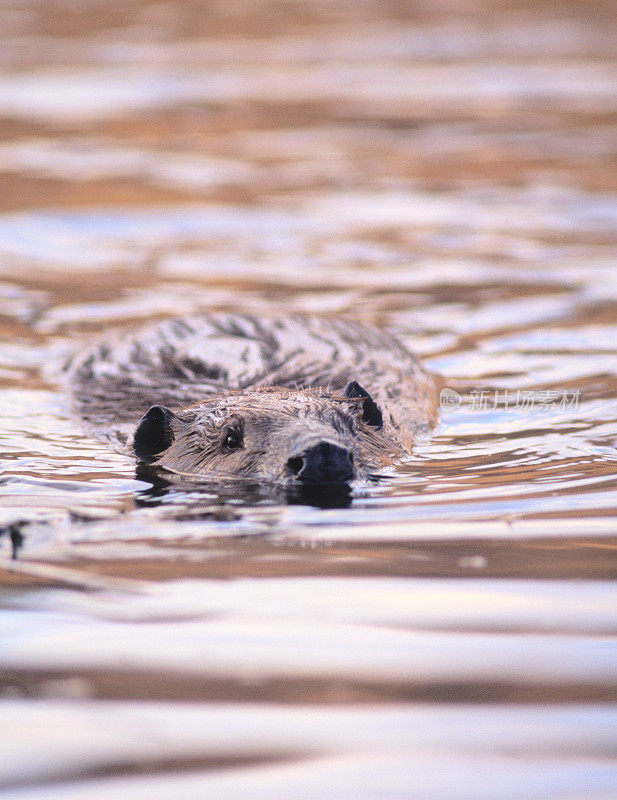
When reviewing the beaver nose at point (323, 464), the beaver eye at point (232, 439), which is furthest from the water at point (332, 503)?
the beaver eye at point (232, 439)

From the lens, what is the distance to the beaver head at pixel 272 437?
4.75m

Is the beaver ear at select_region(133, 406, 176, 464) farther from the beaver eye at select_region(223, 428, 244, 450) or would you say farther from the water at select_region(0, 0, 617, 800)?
the beaver eye at select_region(223, 428, 244, 450)

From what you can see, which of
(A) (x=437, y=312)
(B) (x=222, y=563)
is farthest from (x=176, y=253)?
(B) (x=222, y=563)

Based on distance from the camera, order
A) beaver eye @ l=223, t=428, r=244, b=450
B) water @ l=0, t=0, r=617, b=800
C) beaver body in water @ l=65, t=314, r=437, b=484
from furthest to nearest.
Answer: beaver eye @ l=223, t=428, r=244, b=450 < beaver body in water @ l=65, t=314, r=437, b=484 < water @ l=0, t=0, r=617, b=800

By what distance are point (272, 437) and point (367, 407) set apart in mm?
644

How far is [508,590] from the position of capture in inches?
147

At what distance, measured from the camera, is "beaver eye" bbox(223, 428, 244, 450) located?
16.8ft

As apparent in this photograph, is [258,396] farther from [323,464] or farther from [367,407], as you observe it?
[323,464]

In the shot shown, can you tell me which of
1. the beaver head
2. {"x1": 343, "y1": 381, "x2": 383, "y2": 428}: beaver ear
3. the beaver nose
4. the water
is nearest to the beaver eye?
the beaver head

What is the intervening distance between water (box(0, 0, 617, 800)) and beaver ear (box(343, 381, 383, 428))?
12.0 inches

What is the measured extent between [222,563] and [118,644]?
708mm

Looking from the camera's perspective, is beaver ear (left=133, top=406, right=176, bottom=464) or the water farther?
beaver ear (left=133, top=406, right=176, bottom=464)

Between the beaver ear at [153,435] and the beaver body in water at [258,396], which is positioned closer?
the beaver body in water at [258,396]

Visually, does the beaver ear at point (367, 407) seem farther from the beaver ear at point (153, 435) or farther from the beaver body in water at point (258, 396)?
the beaver ear at point (153, 435)
